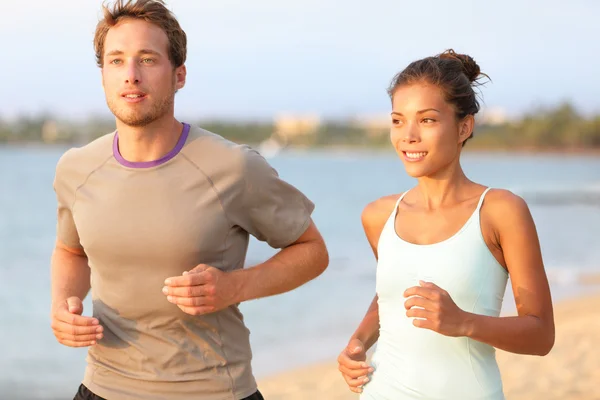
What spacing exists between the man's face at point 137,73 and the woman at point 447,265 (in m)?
0.77

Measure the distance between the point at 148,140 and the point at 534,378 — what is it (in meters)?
6.04

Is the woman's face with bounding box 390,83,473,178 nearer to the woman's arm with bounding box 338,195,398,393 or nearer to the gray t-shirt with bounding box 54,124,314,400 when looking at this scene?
the woman's arm with bounding box 338,195,398,393

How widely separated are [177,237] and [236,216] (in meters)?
0.22

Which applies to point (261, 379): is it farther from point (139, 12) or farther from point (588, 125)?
point (588, 125)

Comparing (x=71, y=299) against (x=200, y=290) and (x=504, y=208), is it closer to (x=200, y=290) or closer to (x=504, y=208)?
(x=200, y=290)

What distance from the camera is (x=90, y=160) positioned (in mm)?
3191

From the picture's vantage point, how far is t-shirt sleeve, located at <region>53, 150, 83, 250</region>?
10.6ft

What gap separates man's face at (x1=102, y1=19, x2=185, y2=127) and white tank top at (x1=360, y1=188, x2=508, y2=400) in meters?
0.97

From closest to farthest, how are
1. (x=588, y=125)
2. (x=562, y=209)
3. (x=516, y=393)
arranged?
(x=516, y=393) < (x=562, y=209) < (x=588, y=125)

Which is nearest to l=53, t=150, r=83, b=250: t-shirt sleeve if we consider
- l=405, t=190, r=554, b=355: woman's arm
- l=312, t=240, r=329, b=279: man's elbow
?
l=312, t=240, r=329, b=279: man's elbow

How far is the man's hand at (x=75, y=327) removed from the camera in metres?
2.94

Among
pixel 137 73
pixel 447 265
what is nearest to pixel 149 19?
pixel 137 73

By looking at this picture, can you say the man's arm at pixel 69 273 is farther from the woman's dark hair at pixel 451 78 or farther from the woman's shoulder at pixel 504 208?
the woman's shoulder at pixel 504 208

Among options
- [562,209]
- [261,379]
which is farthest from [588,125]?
[261,379]
